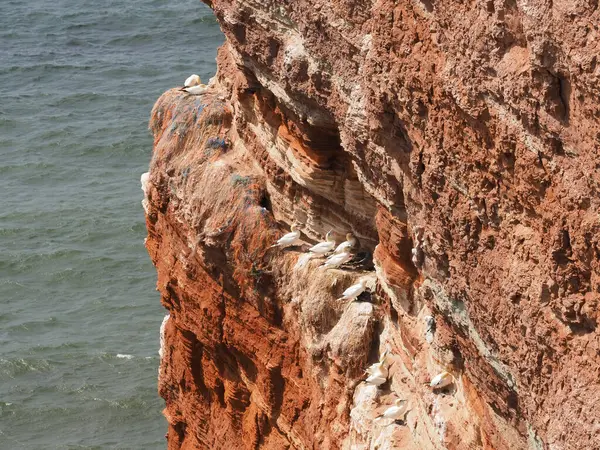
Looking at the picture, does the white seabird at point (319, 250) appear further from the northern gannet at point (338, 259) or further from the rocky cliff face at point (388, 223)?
the northern gannet at point (338, 259)

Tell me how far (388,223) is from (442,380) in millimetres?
1959

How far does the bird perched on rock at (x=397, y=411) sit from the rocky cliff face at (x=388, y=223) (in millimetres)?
132

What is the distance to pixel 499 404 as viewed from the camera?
1161 cm

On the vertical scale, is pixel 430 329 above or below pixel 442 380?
above

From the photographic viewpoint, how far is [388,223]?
14.2 meters

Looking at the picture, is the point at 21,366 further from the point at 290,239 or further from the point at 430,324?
the point at 430,324

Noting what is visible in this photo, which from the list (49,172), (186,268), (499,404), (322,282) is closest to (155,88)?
(49,172)

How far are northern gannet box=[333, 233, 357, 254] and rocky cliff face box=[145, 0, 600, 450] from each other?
0.58 feet

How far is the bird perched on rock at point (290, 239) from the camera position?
17172 millimetres

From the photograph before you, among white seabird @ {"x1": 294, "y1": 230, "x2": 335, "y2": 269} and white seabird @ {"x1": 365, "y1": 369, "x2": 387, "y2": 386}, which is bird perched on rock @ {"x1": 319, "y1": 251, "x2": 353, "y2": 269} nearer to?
white seabird @ {"x1": 294, "y1": 230, "x2": 335, "y2": 269}

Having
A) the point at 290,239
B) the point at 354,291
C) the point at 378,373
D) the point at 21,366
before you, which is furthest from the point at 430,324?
the point at 21,366

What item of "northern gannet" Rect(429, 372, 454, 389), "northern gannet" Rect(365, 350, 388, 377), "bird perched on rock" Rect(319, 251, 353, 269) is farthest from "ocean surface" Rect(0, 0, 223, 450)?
"northern gannet" Rect(429, 372, 454, 389)

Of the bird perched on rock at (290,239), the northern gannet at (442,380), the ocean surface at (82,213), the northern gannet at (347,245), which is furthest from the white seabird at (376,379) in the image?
the ocean surface at (82,213)

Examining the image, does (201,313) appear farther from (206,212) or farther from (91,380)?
(91,380)
